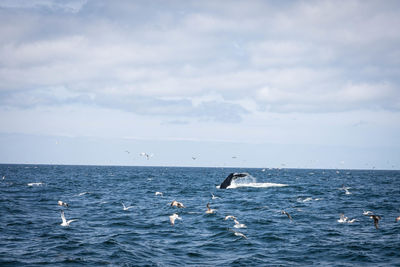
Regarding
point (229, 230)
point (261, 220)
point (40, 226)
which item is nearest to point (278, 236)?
point (229, 230)

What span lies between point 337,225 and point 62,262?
1620cm

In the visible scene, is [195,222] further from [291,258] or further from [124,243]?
[291,258]

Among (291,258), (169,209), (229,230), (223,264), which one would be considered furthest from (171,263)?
(169,209)

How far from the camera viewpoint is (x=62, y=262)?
13.7 metres

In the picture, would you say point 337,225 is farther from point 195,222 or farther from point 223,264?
point 223,264

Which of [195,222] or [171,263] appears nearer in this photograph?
[171,263]

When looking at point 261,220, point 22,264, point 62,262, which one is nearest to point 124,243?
point 62,262

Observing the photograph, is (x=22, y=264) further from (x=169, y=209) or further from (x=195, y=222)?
(x=169, y=209)

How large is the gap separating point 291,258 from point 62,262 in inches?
371

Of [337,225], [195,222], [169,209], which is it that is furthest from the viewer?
[169,209]

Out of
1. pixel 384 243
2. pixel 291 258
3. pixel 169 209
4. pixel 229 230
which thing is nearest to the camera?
pixel 291 258

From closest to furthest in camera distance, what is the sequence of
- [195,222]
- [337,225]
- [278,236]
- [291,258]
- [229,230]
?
1. [291,258]
2. [278,236]
3. [229,230]
4. [337,225]
5. [195,222]

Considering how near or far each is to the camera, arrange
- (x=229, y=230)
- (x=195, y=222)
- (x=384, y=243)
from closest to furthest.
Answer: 1. (x=384, y=243)
2. (x=229, y=230)
3. (x=195, y=222)

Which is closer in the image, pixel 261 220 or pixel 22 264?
pixel 22 264
